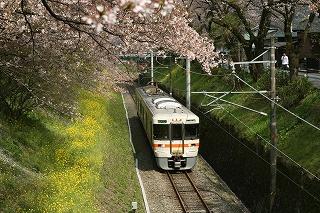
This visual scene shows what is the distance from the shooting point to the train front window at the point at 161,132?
2122 centimetres

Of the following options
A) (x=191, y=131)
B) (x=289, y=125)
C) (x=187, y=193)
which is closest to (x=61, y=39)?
(x=187, y=193)

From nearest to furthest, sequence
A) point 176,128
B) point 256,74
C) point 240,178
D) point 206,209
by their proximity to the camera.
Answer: point 206,209 → point 240,178 → point 176,128 → point 256,74

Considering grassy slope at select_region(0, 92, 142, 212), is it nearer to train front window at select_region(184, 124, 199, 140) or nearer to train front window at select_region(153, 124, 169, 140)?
train front window at select_region(153, 124, 169, 140)

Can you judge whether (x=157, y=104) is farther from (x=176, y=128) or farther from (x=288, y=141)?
(x=288, y=141)

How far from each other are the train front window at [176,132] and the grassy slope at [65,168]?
2.56 metres

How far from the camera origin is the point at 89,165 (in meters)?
16.9

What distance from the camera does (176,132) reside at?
2133cm

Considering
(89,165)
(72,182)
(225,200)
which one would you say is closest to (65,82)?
(89,165)

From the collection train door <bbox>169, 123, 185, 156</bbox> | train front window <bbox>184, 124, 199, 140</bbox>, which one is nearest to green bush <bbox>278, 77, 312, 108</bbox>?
train front window <bbox>184, 124, 199, 140</bbox>

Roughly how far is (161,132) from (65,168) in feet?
21.0

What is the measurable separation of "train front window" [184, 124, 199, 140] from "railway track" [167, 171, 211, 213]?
1.82 metres

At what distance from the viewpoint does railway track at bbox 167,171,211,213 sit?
56.4 ft

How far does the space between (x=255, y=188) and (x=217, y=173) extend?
13.8 ft

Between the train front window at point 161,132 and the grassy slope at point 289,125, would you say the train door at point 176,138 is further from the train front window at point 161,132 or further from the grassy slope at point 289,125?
the grassy slope at point 289,125
